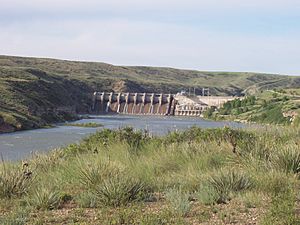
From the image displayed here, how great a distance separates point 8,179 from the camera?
9.82 meters

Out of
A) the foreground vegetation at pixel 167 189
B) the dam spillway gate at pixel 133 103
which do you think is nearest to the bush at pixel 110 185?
the foreground vegetation at pixel 167 189

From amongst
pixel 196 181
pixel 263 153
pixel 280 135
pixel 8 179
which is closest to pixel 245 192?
pixel 196 181

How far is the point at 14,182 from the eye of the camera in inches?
387

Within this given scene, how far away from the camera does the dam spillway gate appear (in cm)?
15450

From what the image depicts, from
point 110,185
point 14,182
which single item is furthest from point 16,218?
point 14,182

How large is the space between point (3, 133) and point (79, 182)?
6162 centimetres

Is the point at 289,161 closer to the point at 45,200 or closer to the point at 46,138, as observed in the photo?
the point at 45,200

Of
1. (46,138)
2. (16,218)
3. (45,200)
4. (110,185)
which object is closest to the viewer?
(16,218)

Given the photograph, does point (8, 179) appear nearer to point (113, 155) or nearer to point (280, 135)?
point (113, 155)

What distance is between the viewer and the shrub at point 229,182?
936cm

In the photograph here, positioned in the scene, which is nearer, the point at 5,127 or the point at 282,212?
the point at 282,212

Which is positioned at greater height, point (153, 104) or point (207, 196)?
point (207, 196)

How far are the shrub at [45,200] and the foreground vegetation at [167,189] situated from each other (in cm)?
2

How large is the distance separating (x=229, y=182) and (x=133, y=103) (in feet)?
493
